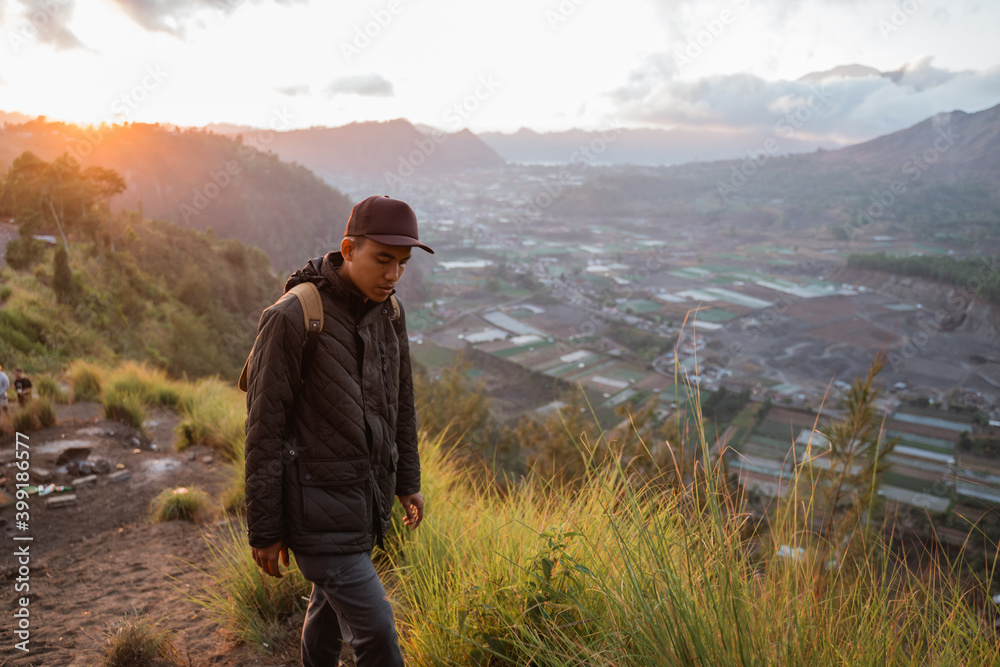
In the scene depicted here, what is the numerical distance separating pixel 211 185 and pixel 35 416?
2361 inches

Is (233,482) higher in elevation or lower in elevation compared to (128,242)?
lower

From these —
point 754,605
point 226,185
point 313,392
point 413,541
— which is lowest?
point 413,541

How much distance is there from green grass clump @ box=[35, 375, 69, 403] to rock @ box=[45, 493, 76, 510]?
2687mm

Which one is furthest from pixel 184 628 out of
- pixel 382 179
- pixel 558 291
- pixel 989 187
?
pixel 989 187

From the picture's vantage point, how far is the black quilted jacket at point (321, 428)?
1558 mm

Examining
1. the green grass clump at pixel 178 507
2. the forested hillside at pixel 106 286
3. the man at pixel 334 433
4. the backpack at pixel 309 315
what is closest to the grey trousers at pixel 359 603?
the man at pixel 334 433

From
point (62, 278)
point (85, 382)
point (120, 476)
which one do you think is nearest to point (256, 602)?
point (120, 476)

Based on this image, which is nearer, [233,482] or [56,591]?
[56,591]

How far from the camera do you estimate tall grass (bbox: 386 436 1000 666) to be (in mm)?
1416

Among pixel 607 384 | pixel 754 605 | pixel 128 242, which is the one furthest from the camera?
pixel 607 384

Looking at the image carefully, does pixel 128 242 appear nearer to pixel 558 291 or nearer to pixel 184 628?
pixel 184 628

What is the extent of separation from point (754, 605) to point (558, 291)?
56.6 m

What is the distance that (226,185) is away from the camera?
189 feet

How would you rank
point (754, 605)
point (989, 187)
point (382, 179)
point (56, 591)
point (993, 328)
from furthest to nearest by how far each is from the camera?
point (382, 179) < point (989, 187) < point (993, 328) < point (56, 591) < point (754, 605)
